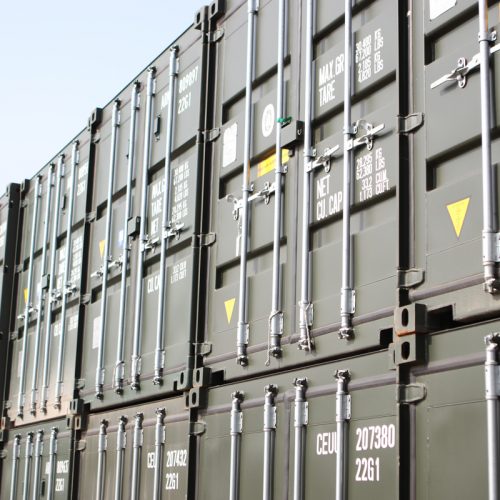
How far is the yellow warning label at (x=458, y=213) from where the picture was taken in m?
5.11

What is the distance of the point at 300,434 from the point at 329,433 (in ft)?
0.89

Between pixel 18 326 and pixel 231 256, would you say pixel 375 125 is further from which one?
pixel 18 326

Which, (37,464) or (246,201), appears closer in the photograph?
(246,201)

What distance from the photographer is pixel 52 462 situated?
9984 millimetres

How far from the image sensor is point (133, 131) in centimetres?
941

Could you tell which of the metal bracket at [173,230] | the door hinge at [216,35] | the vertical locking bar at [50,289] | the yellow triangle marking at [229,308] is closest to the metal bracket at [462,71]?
the yellow triangle marking at [229,308]

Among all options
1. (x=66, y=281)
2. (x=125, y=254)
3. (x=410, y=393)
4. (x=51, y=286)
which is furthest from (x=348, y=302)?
(x=51, y=286)

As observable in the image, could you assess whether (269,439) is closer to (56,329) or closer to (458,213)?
(458,213)

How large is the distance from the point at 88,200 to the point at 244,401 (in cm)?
414

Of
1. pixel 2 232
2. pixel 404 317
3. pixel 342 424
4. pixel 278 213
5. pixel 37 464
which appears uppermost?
pixel 2 232

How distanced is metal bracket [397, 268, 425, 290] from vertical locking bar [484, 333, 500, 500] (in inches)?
26.0

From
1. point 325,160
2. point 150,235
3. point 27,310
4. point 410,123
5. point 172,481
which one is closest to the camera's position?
point 410,123

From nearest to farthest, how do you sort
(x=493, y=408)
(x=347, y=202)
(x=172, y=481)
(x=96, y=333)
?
(x=493, y=408)
(x=347, y=202)
(x=172, y=481)
(x=96, y=333)

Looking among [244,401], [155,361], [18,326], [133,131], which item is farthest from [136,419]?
[18,326]
